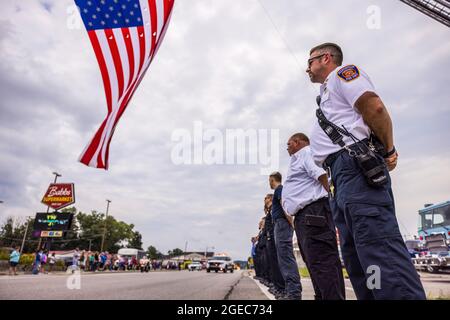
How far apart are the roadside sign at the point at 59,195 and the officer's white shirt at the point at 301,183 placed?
31013 millimetres

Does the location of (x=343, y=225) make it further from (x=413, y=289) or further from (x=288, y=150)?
(x=288, y=150)

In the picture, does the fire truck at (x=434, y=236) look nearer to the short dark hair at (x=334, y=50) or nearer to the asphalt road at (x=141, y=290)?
the asphalt road at (x=141, y=290)

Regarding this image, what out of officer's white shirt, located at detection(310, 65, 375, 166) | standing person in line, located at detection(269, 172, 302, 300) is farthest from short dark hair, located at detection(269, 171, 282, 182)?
officer's white shirt, located at detection(310, 65, 375, 166)

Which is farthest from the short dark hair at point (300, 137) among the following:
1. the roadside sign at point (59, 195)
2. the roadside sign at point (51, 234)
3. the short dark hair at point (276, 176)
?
the roadside sign at point (59, 195)

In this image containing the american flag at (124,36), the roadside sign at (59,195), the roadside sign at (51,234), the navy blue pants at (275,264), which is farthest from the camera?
the roadside sign at (59,195)

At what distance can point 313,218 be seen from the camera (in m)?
2.87

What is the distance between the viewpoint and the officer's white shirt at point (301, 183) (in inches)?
125

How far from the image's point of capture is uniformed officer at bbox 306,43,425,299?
4.90ft

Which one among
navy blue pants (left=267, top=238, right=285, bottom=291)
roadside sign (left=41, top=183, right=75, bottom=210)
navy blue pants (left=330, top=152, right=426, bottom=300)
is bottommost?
navy blue pants (left=267, top=238, right=285, bottom=291)

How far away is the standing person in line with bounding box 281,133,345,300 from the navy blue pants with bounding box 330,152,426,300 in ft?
2.58

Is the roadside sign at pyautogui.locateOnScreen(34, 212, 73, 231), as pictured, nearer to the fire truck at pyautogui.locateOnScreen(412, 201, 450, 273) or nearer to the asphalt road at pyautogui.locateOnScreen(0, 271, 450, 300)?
the asphalt road at pyautogui.locateOnScreen(0, 271, 450, 300)

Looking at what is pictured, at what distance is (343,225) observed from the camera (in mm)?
1913
